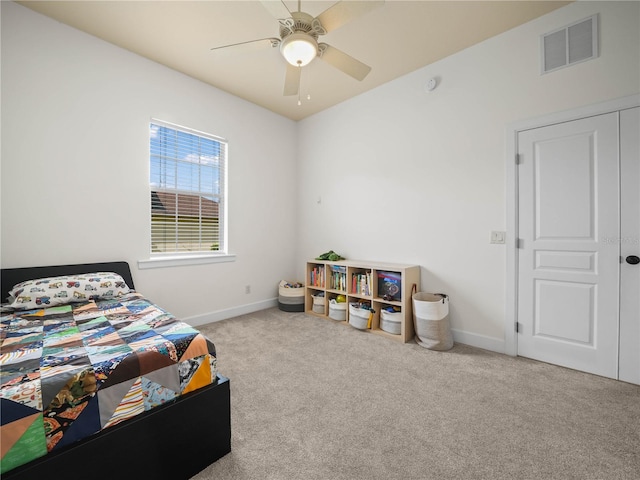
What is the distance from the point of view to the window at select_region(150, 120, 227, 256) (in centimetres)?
311

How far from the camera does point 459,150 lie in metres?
2.87

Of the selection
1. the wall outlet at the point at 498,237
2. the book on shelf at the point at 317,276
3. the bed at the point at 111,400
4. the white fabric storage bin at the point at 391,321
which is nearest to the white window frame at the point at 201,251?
the book on shelf at the point at 317,276

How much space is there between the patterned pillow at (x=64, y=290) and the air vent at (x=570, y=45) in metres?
4.07

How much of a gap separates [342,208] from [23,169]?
3.19 meters

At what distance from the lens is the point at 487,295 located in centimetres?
269

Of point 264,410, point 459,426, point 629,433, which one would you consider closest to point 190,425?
point 264,410

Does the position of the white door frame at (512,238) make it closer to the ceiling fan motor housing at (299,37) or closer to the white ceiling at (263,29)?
the white ceiling at (263,29)

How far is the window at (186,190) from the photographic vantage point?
122 inches

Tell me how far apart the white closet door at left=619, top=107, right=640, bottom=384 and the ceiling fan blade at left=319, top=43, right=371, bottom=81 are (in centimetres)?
196

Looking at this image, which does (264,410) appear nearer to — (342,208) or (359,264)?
(359,264)

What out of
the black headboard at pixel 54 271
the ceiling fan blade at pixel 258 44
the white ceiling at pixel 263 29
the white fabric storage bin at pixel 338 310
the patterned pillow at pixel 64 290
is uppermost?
the white ceiling at pixel 263 29

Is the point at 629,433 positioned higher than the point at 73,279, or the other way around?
the point at 73,279

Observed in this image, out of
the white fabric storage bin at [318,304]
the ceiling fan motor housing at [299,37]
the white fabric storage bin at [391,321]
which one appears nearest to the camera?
the ceiling fan motor housing at [299,37]

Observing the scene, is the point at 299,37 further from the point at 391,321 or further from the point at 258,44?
the point at 391,321
